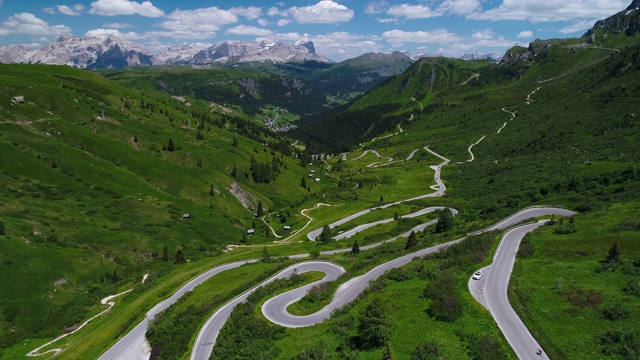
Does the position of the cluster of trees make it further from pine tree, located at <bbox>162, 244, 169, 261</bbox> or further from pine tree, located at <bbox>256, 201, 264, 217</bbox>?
pine tree, located at <bbox>162, 244, 169, 261</bbox>

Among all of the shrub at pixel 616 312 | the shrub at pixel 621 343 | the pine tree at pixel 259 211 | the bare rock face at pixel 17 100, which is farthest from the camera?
the bare rock face at pixel 17 100

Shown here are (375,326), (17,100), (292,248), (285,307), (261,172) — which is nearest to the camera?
(375,326)

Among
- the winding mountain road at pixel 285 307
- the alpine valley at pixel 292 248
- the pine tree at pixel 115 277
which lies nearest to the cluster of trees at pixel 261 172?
the alpine valley at pixel 292 248

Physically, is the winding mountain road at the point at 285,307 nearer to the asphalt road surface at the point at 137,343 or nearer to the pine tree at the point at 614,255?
the asphalt road surface at the point at 137,343

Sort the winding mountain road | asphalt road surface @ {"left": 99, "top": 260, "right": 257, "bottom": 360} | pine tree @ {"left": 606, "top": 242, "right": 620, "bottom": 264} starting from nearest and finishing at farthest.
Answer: pine tree @ {"left": 606, "top": 242, "right": 620, "bottom": 264} → the winding mountain road → asphalt road surface @ {"left": 99, "top": 260, "right": 257, "bottom": 360}

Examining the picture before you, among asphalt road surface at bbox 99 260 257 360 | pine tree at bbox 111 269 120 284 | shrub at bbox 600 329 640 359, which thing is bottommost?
pine tree at bbox 111 269 120 284

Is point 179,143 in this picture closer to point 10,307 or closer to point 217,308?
point 10,307

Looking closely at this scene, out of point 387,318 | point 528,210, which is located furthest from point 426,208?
point 387,318

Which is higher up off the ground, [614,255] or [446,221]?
[614,255]

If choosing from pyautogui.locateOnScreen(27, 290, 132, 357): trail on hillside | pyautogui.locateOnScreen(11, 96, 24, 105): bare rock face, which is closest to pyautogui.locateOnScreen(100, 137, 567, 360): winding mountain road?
pyautogui.locateOnScreen(27, 290, 132, 357): trail on hillside

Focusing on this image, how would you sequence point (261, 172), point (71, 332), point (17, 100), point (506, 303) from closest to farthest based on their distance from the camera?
1. point (506, 303)
2. point (71, 332)
3. point (17, 100)
4. point (261, 172)

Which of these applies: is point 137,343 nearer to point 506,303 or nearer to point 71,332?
point 71,332

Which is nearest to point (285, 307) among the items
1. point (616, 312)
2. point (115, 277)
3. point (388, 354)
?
point (388, 354)
